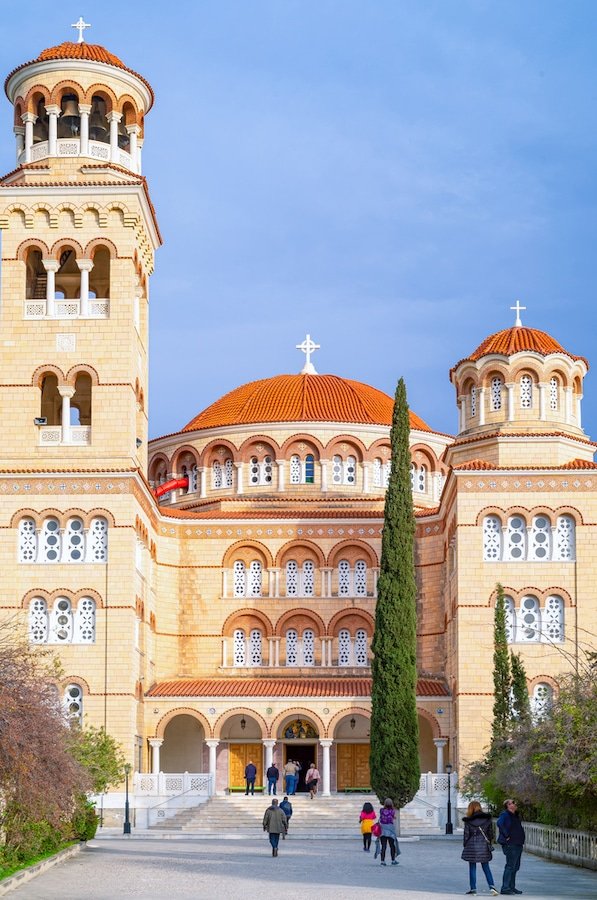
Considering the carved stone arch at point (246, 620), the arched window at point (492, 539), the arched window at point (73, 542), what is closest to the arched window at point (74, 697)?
the arched window at point (73, 542)

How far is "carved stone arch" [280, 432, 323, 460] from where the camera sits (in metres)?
56.2

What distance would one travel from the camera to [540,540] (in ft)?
146

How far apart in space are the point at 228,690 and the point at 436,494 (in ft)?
44.2

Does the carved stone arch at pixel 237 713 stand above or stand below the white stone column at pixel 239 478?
below

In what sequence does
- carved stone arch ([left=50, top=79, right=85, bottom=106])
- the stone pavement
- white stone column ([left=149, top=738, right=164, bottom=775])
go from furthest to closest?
white stone column ([left=149, top=738, right=164, bottom=775]) < carved stone arch ([left=50, top=79, right=85, bottom=106]) < the stone pavement

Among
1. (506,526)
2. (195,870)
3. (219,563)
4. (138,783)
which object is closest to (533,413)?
(506,526)

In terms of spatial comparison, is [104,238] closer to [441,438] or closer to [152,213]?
[152,213]

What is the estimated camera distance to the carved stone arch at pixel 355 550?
51750 mm

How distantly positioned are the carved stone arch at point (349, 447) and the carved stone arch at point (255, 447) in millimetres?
1872

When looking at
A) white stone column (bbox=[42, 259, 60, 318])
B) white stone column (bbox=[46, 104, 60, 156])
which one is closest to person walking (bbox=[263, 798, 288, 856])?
white stone column (bbox=[42, 259, 60, 318])

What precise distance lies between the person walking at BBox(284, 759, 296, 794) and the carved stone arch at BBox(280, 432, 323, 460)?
1252cm

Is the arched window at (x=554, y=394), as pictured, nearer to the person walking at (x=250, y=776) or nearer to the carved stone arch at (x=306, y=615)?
the carved stone arch at (x=306, y=615)

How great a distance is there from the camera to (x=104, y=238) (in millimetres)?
46469

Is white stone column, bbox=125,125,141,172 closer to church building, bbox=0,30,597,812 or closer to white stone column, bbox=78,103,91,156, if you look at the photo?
church building, bbox=0,30,597,812
